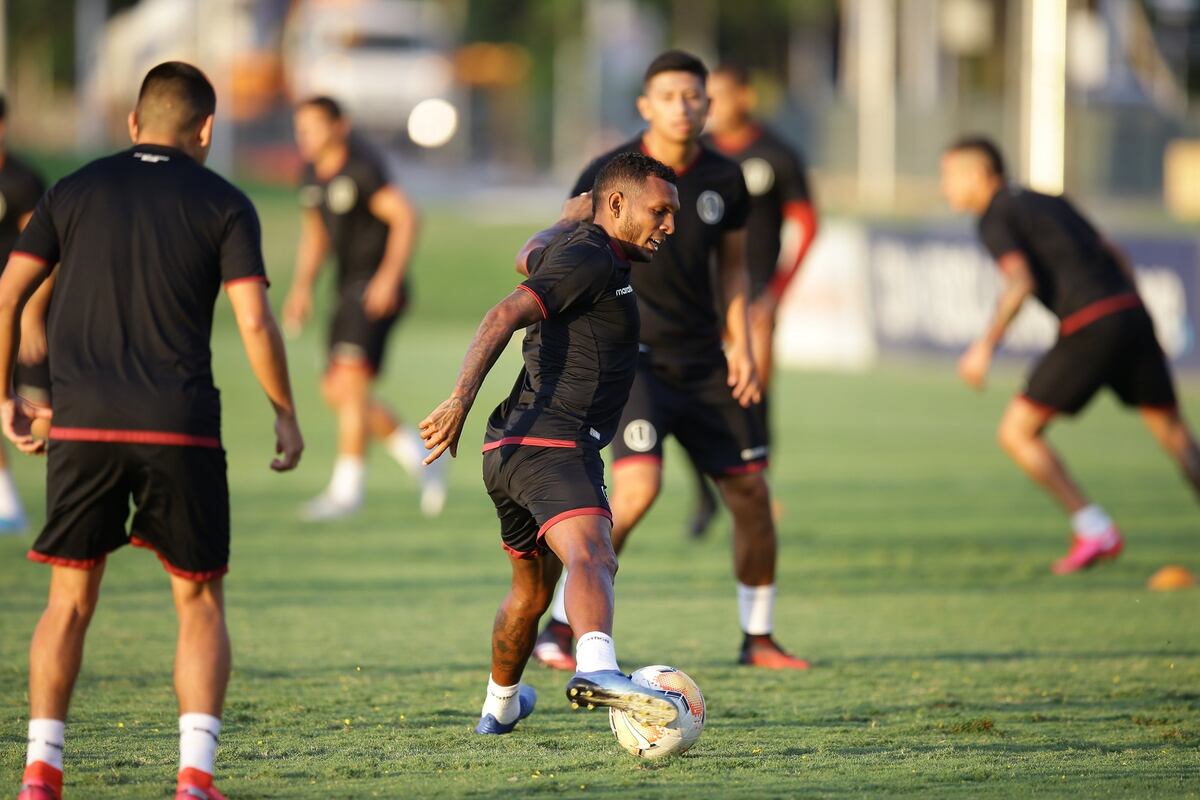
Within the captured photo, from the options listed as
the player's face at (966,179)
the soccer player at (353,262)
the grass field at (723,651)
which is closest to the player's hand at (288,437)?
the grass field at (723,651)

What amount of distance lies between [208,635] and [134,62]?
5403cm

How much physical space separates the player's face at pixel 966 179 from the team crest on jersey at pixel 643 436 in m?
3.14

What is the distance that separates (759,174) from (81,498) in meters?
6.47

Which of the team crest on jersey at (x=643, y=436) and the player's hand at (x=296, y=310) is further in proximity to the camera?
the player's hand at (x=296, y=310)

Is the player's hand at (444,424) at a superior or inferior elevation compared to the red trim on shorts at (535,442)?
superior

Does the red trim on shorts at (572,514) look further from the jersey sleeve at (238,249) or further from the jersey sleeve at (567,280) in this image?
the jersey sleeve at (238,249)

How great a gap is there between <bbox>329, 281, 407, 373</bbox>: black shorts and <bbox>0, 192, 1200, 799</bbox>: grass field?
1.09 metres

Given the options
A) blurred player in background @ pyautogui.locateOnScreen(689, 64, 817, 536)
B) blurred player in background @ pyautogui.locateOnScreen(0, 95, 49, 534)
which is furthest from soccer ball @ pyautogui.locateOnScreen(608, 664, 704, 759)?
blurred player in background @ pyautogui.locateOnScreen(0, 95, 49, 534)

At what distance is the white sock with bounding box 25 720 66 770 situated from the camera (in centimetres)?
495

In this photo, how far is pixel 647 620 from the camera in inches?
332

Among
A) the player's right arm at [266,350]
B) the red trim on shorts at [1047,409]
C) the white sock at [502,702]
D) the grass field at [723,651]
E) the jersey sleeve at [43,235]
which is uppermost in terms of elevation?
the jersey sleeve at [43,235]

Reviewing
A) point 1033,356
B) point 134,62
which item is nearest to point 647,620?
point 1033,356

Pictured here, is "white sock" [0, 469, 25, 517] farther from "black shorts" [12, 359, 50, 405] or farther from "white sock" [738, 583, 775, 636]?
"white sock" [738, 583, 775, 636]

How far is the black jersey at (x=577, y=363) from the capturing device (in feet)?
18.4
